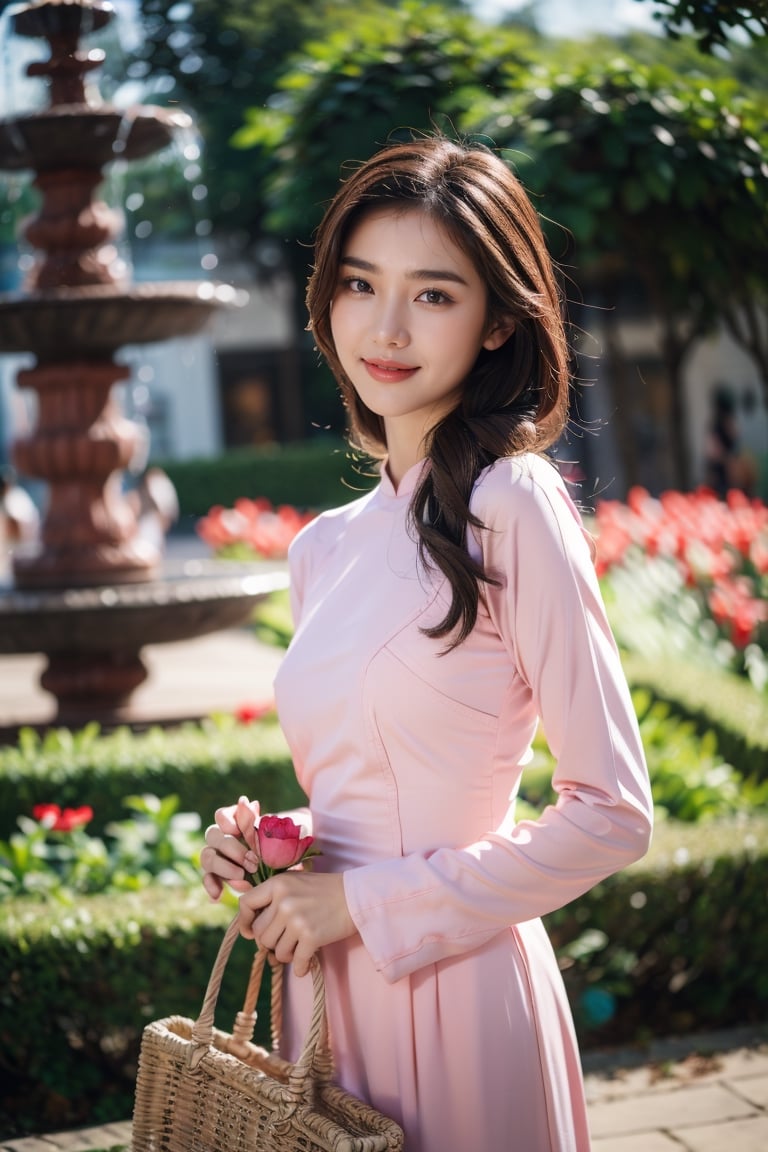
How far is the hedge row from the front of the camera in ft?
10.5

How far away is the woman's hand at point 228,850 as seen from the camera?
173 cm

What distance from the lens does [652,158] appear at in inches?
173

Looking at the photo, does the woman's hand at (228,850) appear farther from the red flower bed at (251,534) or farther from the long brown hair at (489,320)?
the red flower bed at (251,534)

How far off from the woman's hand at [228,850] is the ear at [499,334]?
2.35 ft

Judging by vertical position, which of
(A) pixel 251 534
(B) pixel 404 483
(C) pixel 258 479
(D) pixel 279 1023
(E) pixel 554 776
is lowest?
(C) pixel 258 479

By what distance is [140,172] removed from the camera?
15.0 m

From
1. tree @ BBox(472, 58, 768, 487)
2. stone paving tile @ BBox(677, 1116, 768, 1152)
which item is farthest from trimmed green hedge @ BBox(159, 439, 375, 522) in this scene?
stone paving tile @ BBox(677, 1116, 768, 1152)

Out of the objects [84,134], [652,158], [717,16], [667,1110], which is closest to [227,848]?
[717,16]

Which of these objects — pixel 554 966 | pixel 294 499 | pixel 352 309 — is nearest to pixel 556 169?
pixel 352 309

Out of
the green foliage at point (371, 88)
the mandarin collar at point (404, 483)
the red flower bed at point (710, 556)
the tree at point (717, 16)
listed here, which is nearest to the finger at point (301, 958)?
the mandarin collar at point (404, 483)

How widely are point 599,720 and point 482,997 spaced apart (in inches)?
16.3

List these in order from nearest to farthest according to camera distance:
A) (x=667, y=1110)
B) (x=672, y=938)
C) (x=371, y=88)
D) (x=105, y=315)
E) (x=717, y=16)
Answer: (x=717, y=16)
(x=667, y=1110)
(x=672, y=938)
(x=371, y=88)
(x=105, y=315)

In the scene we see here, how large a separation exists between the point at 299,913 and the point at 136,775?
10.0 ft

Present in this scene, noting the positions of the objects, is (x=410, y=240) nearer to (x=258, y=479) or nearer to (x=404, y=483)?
(x=404, y=483)
